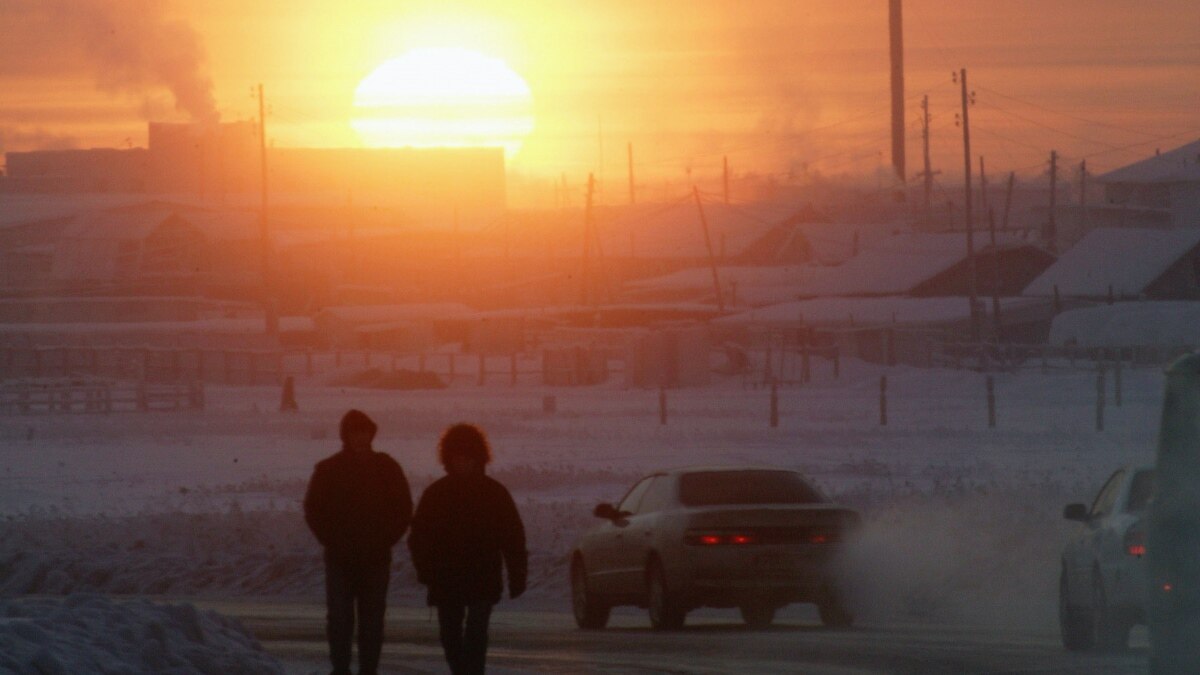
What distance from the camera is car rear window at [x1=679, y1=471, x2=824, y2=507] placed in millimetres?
15594

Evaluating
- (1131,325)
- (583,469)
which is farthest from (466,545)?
(1131,325)

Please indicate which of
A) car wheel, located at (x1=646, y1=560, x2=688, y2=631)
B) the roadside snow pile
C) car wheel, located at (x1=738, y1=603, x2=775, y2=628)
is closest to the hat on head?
the roadside snow pile

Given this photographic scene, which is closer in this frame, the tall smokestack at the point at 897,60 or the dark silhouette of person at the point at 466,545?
the dark silhouette of person at the point at 466,545

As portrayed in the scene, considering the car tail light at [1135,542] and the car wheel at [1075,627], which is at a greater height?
the car tail light at [1135,542]

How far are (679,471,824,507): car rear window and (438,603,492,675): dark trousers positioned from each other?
220 inches

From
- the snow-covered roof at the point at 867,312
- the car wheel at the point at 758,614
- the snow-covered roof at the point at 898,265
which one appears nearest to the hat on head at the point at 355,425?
the car wheel at the point at 758,614

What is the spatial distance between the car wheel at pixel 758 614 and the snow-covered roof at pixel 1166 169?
10198 centimetres

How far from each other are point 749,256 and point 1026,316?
46.5 meters

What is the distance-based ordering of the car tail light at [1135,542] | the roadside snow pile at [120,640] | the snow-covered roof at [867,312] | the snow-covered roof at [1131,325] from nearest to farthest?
the roadside snow pile at [120,640], the car tail light at [1135,542], the snow-covered roof at [1131,325], the snow-covered roof at [867,312]

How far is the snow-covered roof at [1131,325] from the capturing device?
3002 inches

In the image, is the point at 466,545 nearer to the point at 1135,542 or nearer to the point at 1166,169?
the point at 1135,542

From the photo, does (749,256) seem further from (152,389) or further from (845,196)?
(152,389)

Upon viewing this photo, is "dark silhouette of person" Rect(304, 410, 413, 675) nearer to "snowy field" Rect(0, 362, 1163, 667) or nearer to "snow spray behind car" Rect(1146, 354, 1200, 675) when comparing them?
"snow spray behind car" Rect(1146, 354, 1200, 675)

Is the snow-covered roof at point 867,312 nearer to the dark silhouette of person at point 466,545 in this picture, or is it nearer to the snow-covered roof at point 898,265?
the snow-covered roof at point 898,265
